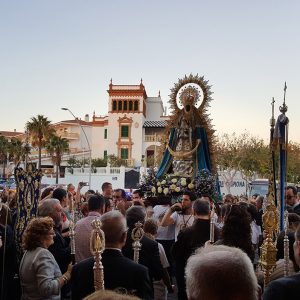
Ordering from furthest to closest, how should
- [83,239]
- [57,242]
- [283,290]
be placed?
1. [83,239]
2. [57,242]
3. [283,290]

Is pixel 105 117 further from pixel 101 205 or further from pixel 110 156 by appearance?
pixel 101 205

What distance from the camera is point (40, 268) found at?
15.6 feet

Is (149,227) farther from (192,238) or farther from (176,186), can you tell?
(176,186)

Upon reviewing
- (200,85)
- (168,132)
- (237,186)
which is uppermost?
(200,85)

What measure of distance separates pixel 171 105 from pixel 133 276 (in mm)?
18718

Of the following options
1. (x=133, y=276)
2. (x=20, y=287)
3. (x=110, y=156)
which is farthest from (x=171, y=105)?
(x=110, y=156)

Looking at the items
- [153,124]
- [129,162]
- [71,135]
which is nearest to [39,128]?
[129,162]

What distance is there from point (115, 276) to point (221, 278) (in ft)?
5.42

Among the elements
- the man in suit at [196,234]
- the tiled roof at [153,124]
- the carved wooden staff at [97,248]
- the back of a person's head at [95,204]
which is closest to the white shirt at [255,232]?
the man in suit at [196,234]

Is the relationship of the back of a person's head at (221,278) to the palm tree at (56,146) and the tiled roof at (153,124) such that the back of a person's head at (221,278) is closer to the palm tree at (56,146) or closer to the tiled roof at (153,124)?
the palm tree at (56,146)

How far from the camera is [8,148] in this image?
60938 millimetres

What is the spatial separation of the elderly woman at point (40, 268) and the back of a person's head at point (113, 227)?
87cm

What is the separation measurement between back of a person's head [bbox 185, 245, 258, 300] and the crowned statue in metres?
19.1

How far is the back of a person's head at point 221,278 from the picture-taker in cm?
225
